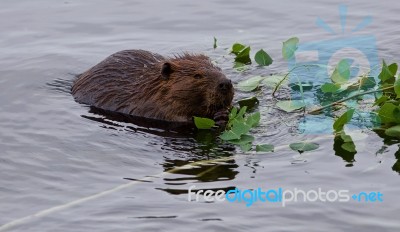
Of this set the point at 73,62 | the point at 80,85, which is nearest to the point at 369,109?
the point at 80,85

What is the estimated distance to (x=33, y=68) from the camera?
868cm

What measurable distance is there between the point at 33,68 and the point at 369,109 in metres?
3.17

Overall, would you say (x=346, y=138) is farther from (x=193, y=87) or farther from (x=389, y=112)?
(x=193, y=87)

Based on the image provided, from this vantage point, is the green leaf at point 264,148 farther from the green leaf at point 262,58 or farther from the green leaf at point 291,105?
the green leaf at point 262,58

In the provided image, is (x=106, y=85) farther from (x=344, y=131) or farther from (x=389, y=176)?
(x=389, y=176)

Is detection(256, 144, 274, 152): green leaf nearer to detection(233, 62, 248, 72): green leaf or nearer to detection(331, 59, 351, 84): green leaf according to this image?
detection(331, 59, 351, 84): green leaf

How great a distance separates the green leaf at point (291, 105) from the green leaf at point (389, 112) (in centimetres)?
68

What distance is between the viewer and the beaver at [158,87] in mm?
7328

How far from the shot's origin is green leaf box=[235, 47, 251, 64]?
28.0 feet

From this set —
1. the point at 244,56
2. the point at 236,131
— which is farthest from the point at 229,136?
the point at 244,56

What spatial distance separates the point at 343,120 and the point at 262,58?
1755 mm

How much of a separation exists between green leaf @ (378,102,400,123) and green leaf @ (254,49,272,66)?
1671 millimetres

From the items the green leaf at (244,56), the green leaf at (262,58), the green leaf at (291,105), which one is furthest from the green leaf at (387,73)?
the green leaf at (244,56)

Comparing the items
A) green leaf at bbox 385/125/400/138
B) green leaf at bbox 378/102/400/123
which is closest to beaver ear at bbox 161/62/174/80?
green leaf at bbox 378/102/400/123
